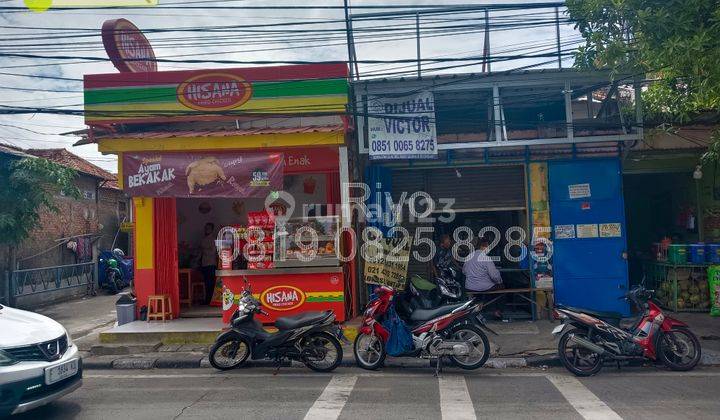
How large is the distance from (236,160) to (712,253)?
9227 mm

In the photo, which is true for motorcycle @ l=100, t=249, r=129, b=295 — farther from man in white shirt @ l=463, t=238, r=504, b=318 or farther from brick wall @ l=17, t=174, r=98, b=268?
man in white shirt @ l=463, t=238, r=504, b=318

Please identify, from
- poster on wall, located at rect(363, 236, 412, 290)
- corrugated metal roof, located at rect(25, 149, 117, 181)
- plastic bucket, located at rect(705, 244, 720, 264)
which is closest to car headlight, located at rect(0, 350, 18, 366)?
poster on wall, located at rect(363, 236, 412, 290)

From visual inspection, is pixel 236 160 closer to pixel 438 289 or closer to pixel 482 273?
pixel 438 289

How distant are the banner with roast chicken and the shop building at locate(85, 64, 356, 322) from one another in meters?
0.02

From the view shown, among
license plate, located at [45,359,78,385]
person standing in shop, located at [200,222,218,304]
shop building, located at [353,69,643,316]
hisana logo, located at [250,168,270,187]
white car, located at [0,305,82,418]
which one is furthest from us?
person standing in shop, located at [200,222,218,304]

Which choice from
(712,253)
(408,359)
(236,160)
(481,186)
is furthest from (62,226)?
(712,253)

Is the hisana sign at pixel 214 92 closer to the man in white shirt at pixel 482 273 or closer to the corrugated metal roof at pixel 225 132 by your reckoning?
the corrugated metal roof at pixel 225 132

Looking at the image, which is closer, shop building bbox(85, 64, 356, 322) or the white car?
the white car

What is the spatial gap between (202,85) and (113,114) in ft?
5.74

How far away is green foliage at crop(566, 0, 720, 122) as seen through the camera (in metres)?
6.80

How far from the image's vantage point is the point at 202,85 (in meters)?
10.6

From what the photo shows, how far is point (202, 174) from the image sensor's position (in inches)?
389

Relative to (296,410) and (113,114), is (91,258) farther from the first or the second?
(296,410)

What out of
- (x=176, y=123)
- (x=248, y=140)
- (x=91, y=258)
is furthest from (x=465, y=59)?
(x=91, y=258)
